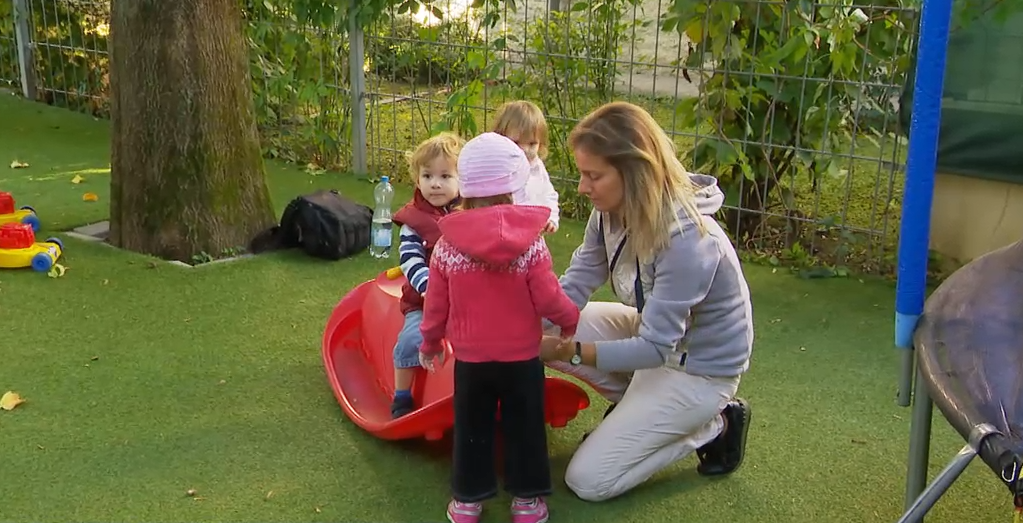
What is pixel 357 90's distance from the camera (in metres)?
6.24

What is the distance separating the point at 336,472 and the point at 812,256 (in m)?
2.84

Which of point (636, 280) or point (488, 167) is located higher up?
point (488, 167)

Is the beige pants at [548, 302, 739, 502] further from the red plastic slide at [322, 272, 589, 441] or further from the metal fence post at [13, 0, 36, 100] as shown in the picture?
the metal fence post at [13, 0, 36, 100]

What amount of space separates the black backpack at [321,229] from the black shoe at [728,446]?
230 centimetres

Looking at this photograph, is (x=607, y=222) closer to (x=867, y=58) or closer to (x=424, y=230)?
(x=424, y=230)

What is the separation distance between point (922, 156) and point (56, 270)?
351 centimetres

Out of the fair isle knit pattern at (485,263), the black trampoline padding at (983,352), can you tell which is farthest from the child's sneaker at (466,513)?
the black trampoline padding at (983,352)

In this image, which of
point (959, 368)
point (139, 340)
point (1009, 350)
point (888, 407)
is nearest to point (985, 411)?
point (959, 368)

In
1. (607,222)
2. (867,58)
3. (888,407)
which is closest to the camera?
(607,222)

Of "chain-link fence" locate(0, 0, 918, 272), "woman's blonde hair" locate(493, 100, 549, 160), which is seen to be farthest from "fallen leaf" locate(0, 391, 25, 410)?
"chain-link fence" locate(0, 0, 918, 272)

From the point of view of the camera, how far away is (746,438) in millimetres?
2873

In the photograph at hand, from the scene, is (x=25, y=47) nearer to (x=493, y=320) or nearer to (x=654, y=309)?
(x=493, y=320)

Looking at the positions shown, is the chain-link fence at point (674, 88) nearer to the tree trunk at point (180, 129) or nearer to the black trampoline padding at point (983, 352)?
the tree trunk at point (180, 129)

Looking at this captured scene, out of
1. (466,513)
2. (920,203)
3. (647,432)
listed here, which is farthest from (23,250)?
(920,203)
